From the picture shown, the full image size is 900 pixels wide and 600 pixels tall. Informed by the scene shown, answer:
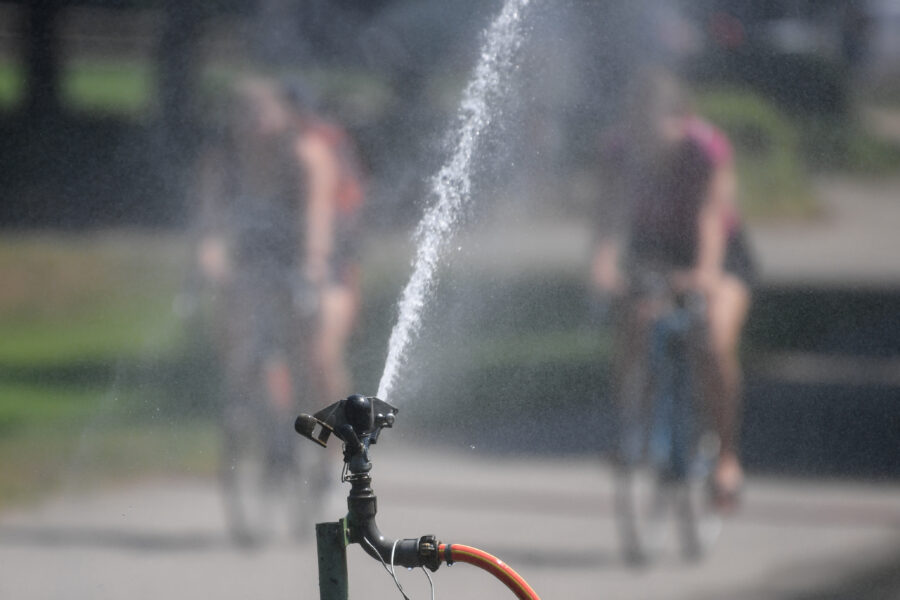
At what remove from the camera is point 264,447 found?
3209 mm

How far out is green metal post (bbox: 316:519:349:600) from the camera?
2.08m

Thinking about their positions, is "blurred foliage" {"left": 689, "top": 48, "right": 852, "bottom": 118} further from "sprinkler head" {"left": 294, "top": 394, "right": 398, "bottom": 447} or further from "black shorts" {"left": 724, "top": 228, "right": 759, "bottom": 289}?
"sprinkler head" {"left": 294, "top": 394, "right": 398, "bottom": 447}

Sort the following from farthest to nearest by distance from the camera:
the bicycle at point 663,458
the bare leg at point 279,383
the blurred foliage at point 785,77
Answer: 1. the bare leg at point 279,383
2. the bicycle at point 663,458
3. the blurred foliage at point 785,77

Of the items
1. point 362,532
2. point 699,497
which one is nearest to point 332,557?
point 362,532

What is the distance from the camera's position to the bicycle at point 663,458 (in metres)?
3.08

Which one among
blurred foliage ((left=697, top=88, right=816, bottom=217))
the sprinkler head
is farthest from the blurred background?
the sprinkler head

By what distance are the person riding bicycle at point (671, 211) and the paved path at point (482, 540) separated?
49cm

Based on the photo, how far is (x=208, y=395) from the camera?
3215 mm

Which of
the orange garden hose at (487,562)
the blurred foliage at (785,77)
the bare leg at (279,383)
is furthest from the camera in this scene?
the bare leg at (279,383)

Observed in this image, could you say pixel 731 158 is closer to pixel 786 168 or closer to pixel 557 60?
pixel 786 168

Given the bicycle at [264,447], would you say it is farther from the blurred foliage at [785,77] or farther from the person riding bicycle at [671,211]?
the blurred foliage at [785,77]

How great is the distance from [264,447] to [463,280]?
2.37 feet

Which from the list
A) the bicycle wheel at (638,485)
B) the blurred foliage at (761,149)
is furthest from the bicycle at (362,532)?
the blurred foliage at (761,149)

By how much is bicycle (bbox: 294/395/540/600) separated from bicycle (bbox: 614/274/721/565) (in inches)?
43.7
